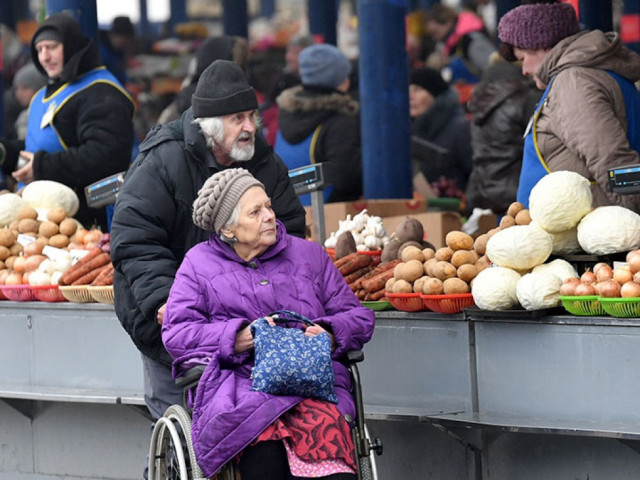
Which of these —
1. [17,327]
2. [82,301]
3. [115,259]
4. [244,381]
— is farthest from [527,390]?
[17,327]

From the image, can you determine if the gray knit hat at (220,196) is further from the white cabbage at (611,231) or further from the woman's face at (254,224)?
the white cabbage at (611,231)

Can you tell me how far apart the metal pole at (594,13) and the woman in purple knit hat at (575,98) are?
4.32 m

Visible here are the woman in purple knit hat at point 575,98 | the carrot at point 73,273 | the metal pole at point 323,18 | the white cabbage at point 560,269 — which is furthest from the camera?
the metal pole at point 323,18

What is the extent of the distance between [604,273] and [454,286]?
0.68 metres

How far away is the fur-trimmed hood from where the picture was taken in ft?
28.8

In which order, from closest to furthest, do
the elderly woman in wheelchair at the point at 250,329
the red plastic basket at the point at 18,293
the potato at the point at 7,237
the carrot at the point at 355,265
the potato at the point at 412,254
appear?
the elderly woman in wheelchair at the point at 250,329 < the potato at the point at 412,254 < the carrot at the point at 355,265 < the red plastic basket at the point at 18,293 < the potato at the point at 7,237

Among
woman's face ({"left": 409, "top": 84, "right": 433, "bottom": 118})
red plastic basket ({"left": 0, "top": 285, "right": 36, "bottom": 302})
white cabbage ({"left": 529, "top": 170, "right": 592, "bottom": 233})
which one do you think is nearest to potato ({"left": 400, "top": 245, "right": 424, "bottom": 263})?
white cabbage ({"left": 529, "top": 170, "right": 592, "bottom": 233})

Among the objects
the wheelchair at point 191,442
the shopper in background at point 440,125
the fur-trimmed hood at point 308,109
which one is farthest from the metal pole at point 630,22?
the wheelchair at point 191,442

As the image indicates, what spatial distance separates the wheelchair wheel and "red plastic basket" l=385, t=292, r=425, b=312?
1.11m

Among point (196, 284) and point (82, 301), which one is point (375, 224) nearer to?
point (82, 301)

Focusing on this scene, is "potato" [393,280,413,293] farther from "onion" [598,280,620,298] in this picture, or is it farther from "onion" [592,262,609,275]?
"onion" [598,280,620,298]

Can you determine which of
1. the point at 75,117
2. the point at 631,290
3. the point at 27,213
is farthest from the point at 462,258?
the point at 75,117

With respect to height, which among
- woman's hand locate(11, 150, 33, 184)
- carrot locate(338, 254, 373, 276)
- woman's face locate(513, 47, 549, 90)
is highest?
woman's face locate(513, 47, 549, 90)

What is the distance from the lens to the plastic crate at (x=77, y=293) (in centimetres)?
663
